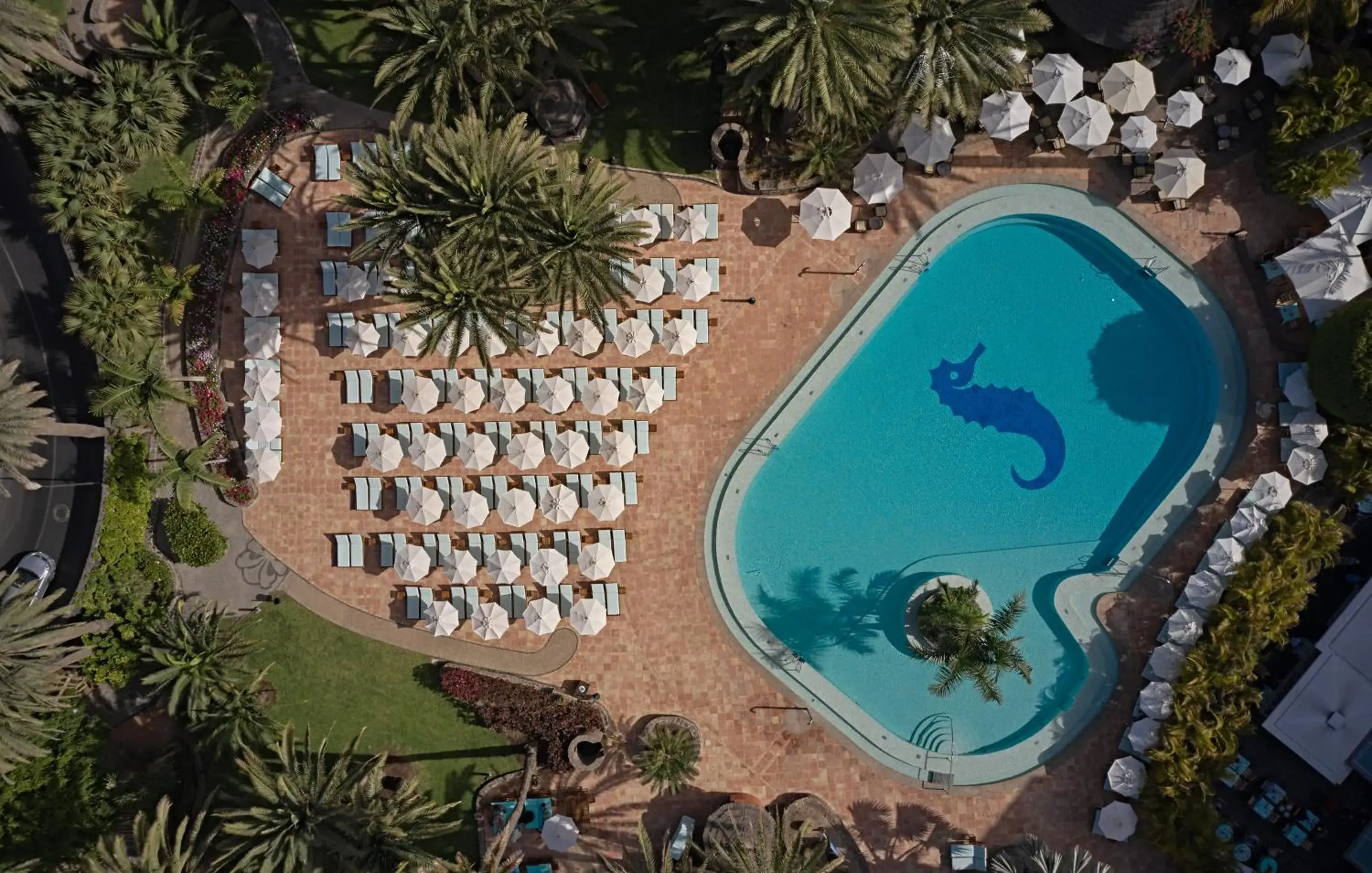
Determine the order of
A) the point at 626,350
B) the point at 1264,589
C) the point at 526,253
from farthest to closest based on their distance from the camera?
1. the point at 626,350
2. the point at 1264,589
3. the point at 526,253

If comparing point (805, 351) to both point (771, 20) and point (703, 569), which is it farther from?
point (771, 20)

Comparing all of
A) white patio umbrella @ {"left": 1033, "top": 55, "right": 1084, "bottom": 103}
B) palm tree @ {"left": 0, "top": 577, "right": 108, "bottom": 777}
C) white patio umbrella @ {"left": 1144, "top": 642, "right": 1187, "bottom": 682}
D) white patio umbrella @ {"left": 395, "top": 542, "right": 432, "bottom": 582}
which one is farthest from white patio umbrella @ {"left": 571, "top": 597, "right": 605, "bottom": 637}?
white patio umbrella @ {"left": 1033, "top": 55, "right": 1084, "bottom": 103}

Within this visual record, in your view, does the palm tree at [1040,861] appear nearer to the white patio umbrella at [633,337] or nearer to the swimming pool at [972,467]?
the swimming pool at [972,467]

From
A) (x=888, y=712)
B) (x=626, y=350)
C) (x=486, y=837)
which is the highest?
(x=626, y=350)

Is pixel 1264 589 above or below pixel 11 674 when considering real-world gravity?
above

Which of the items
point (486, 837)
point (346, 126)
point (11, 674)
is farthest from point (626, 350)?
point (11, 674)

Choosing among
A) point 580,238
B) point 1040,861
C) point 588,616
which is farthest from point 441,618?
point 1040,861

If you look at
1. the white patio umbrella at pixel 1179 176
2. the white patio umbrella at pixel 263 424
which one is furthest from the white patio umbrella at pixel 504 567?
the white patio umbrella at pixel 1179 176

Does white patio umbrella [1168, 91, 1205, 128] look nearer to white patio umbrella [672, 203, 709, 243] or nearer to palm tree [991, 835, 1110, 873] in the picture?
white patio umbrella [672, 203, 709, 243]
